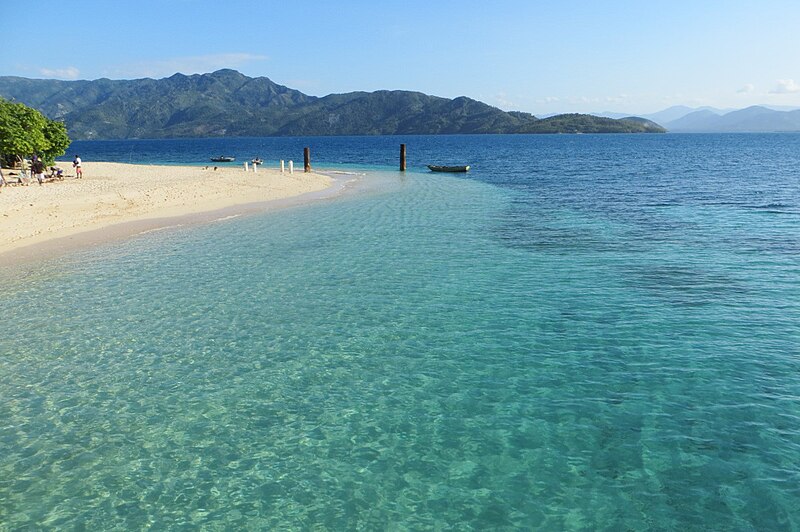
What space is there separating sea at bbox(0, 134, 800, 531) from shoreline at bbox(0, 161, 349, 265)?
5.23 m

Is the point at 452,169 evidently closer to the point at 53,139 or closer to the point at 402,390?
the point at 53,139

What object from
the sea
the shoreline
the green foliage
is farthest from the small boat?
the sea

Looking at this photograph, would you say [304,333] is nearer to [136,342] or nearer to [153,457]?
[136,342]

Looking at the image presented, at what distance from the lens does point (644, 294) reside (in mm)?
17969

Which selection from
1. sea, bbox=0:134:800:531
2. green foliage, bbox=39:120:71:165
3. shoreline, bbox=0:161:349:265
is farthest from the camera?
green foliage, bbox=39:120:71:165

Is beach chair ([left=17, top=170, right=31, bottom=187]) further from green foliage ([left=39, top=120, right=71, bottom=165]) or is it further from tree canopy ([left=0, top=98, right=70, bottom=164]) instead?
green foliage ([left=39, top=120, right=71, bottom=165])

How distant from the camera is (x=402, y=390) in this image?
11.4 metres

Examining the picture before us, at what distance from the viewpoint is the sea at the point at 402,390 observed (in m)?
8.00

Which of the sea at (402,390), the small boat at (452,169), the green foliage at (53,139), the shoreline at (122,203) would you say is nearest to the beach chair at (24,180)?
the shoreline at (122,203)

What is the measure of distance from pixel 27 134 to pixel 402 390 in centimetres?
5309

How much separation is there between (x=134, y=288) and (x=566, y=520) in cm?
1613

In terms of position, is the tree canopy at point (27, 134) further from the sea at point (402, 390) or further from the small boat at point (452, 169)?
the small boat at point (452, 169)

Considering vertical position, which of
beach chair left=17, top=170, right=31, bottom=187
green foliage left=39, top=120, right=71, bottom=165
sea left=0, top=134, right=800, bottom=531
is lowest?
sea left=0, top=134, right=800, bottom=531

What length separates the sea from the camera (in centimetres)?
800
